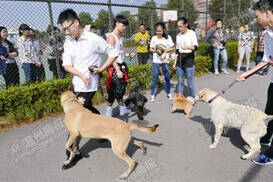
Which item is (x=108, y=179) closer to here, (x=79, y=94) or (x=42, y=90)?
(x=79, y=94)

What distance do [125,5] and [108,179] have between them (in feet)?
19.5

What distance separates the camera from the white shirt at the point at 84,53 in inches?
127

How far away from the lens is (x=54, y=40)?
5988 millimetres

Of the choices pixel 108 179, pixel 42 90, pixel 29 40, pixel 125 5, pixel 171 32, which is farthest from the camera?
pixel 171 32

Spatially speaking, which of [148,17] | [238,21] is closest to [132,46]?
[148,17]

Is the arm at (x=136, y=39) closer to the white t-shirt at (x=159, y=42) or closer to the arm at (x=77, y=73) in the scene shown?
the white t-shirt at (x=159, y=42)

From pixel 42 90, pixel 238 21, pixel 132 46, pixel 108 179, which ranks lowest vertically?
pixel 108 179

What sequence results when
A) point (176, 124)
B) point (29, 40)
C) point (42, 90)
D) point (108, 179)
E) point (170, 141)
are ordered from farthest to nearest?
point (29, 40) → point (42, 90) → point (176, 124) → point (170, 141) → point (108, 179)

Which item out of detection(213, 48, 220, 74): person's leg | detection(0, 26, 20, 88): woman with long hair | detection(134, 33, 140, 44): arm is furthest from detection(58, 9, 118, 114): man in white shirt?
detection(213, 48, 220, 74): person's leg

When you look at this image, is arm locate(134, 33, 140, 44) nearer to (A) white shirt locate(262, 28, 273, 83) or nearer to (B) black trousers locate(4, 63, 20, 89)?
(B) black trousers locate(4, 63, 20, 89)

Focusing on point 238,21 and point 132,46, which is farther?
point 238,21

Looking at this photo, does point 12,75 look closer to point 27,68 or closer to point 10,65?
point 10,65

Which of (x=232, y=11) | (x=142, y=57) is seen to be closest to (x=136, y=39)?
(x=142, y=57)

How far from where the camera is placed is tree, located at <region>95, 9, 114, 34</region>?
23.8ft
